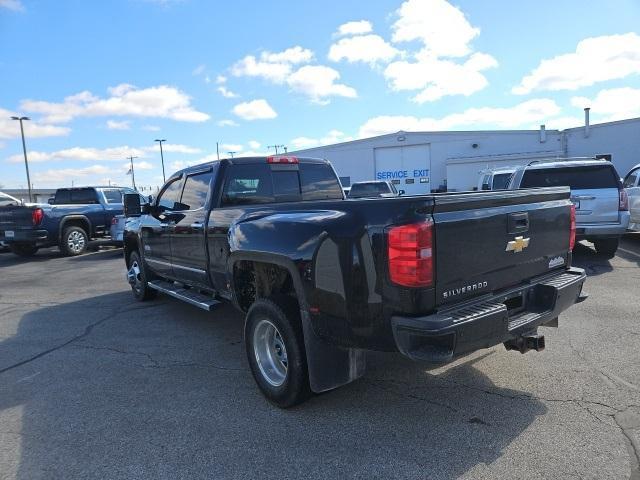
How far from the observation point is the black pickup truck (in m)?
2.76

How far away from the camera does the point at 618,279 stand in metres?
7.23

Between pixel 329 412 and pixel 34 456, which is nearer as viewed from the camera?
pixel 34 456

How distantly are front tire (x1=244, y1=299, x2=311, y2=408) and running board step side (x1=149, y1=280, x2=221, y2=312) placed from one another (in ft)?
3.57

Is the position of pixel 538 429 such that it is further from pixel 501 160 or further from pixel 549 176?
pixel 501 160

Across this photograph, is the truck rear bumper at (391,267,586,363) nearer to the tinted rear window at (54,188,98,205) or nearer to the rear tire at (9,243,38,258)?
the rear tire at (9,243,38,258)

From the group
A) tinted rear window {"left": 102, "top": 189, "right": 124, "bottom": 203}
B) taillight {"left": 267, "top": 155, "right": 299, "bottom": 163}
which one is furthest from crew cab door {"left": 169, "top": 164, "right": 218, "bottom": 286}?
tinted rear window {"left": 102, "top": 189, "right": 124, "bottom": 203}

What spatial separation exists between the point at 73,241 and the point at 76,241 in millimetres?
102

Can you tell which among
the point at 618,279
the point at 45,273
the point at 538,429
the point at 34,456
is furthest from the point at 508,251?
the point at 45,273

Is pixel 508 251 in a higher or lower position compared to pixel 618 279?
higher

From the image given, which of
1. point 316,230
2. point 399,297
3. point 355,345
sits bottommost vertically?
point 355,345

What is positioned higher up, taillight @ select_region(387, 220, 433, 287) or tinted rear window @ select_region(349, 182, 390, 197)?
tinted rear window @ select_region(349, 182, 390, 197)

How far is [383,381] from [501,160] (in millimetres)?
31829

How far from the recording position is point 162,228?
602 centimetres

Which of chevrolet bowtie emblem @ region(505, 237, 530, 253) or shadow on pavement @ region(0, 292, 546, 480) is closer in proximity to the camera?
shadow on pavement @ region(0, 292, 546, 480)
